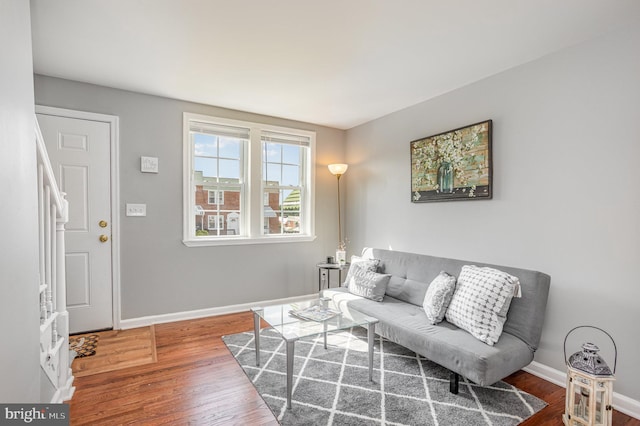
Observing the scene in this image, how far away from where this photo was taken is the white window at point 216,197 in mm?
3669

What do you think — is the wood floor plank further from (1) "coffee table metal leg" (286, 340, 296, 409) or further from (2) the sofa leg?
(2) the sofa leg

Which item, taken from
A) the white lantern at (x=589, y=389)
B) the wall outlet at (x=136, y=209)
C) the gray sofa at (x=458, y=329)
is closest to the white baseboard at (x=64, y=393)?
the wall outlet at (x=136, y=209)

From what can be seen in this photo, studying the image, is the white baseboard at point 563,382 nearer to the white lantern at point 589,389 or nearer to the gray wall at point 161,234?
the white lantern at point 589,389

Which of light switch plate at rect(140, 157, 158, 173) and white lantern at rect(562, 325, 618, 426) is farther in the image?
light switch plate at rect(140, 157, 158, 173)

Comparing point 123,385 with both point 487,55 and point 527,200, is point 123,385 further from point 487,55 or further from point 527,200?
point 487,55

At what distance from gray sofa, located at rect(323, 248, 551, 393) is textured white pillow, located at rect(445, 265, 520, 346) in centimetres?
6

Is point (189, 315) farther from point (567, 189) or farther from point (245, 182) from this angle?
point (567, 189)

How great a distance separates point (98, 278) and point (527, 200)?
384 cm

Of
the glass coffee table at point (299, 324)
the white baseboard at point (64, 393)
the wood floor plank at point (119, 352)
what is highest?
the glass coffee table at point (299, 324)

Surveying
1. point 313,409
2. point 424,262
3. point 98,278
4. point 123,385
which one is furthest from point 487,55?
point 98,278

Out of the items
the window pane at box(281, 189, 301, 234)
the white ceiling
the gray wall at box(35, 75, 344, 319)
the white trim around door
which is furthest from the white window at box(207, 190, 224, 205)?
the white ceiling

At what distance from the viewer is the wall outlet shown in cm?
318

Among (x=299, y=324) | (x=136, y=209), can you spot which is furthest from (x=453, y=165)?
(x=136, y=209)

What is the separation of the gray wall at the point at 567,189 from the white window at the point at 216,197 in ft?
7.81
